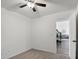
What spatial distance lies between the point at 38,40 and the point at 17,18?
195cm

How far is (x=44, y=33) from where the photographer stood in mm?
3785

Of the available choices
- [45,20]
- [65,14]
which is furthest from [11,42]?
[65,14]

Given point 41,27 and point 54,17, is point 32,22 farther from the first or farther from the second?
point 54,17

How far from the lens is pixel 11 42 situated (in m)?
2.88

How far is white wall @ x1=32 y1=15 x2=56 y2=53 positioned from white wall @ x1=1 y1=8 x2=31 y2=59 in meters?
0.49

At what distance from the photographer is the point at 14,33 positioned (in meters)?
3.05

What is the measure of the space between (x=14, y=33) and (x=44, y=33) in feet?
5.82

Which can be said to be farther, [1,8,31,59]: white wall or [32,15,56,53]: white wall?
[32,15,56,53]: white wall

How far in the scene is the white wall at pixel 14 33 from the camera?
2594mm

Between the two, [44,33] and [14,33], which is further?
[44,33]

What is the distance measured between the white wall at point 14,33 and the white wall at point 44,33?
0.49 meters

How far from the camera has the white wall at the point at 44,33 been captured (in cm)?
344

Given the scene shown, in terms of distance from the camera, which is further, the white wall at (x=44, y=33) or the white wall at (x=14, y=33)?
the white wall at (x=44, y=33)

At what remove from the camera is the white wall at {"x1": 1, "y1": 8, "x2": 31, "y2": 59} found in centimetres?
259
